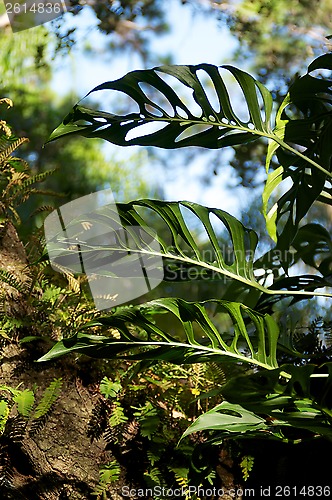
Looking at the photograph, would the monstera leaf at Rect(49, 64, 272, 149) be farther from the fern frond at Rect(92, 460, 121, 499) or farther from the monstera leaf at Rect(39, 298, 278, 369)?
the fern frond at Rect(92, 460, 121, 499)

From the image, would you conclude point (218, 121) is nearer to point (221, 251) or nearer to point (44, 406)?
point (221, 251)

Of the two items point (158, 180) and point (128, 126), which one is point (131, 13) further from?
point (128, 126)

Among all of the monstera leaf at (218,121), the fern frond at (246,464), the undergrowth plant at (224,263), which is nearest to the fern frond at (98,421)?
the undergrowth plant at (224,263)

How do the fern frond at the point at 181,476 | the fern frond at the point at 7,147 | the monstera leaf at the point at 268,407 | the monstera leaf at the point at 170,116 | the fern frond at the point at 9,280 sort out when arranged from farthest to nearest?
1. the fern frond at the point at 7,147
2. the fern frond at the point at 9,280
3. the fern frond at the point at 181,476
4. the monstera leaf at the point at 170,116
5. the monstera leaf at the point at 268,407

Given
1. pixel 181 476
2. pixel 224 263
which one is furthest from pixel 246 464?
pixel 224 263

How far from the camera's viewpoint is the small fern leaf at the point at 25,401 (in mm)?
776

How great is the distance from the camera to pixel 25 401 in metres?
0.78

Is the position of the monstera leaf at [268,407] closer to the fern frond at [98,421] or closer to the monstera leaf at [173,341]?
the monstera leaf at [173,341]

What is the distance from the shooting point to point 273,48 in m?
2.42

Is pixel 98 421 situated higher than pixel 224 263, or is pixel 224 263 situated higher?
pixel 224 263

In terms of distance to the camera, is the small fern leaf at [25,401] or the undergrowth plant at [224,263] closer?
the undergrowth plant at [224,263]

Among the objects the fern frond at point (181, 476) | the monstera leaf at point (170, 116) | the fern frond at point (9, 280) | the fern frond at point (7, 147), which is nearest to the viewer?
the monstera leaf at point (170, 116)

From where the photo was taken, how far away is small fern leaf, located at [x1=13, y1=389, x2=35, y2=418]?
2.55 ft

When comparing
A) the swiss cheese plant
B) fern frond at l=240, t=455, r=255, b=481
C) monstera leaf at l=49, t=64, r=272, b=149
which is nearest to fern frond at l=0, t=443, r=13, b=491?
the swiss cheese plant
